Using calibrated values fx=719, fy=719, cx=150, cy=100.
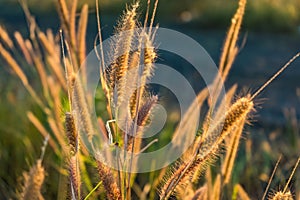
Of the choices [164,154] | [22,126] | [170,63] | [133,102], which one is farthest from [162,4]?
[133,102]

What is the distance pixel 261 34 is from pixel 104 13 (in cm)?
218

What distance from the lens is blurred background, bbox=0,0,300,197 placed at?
2549mm

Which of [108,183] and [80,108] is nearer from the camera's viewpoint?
[108,183]

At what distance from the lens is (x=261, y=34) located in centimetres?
804

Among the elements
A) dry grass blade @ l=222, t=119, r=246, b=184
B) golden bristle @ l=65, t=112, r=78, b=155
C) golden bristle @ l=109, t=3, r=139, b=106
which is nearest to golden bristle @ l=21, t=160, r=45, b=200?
golden bristle @ l=65, t=112, r=78, b=155

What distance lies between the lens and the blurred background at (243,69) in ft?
8.36

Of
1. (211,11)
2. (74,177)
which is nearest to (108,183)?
(74,177)

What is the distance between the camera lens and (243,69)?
6.19 metres

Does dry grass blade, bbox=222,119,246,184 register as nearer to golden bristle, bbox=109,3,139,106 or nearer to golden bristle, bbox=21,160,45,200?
golden bristle, bbox=109,3,139,106

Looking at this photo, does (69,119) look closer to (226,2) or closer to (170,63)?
(170,63)

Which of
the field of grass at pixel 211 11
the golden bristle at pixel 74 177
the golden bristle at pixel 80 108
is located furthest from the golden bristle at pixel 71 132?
the field of grass at pixel 211 11

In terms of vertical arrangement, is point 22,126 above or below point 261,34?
below

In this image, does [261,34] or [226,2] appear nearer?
[261,34]

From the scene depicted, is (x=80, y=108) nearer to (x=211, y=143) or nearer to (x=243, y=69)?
(x=211, y=143)
